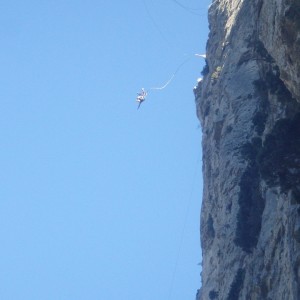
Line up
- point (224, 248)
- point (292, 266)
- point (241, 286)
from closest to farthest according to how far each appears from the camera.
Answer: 1. point (292, 266)
2. point (241, 286)
3. point (224, 248)

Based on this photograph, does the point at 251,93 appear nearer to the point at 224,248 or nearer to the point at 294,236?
the point at 224,248

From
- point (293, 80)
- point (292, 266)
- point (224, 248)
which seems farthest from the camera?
point (224, 248)

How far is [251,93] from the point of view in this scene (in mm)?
27641

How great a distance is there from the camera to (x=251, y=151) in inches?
1041

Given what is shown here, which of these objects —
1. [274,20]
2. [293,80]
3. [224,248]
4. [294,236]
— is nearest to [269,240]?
[294,236]

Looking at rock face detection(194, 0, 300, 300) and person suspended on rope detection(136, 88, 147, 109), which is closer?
rock face detection(194, 0, 300, 300)

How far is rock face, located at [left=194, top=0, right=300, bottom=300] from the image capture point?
692 inches

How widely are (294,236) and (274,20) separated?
8269 millimetres

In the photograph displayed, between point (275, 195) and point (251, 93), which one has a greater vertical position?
point (251, 93)

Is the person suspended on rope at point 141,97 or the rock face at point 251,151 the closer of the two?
the rock face at point 251,151

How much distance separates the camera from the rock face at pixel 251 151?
17578 millimetres

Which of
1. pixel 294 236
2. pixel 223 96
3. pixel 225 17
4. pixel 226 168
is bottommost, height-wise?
pixel 294 236

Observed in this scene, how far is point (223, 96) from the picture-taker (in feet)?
103

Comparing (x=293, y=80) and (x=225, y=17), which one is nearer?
(x=293, y=80)
